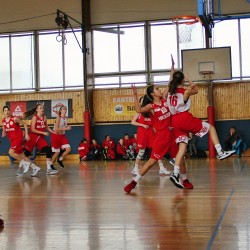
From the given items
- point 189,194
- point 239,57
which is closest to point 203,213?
point 189,194

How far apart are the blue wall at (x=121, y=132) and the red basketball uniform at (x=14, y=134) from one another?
39.9ft

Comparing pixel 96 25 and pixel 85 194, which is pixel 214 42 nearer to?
pixel 96 25

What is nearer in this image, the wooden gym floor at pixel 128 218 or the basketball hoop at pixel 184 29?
the wooden gym floor at pixel 128 218

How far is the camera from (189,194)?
7473mm

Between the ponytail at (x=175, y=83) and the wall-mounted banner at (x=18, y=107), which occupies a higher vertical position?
the wall-mounted banner at (x=18, y=107)

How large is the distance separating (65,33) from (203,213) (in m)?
21.2

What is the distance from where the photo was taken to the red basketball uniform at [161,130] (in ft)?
27.3

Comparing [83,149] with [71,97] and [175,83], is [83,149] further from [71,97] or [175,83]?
[175,83]

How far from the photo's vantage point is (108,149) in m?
24.0

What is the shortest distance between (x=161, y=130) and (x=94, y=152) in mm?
15656

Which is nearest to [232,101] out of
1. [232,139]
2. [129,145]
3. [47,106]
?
[232,139]

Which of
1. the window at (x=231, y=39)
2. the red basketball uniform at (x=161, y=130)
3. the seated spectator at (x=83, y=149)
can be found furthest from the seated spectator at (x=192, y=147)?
the red basketball uniform at (x=161, y=130)

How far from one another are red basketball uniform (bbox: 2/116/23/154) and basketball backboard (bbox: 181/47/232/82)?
983 centimetres

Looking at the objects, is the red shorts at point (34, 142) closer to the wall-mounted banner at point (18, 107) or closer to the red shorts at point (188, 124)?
the red shorts at point (188, 124)
